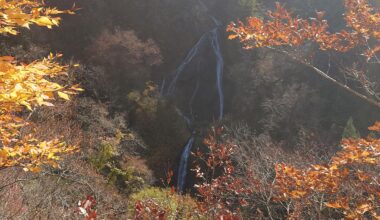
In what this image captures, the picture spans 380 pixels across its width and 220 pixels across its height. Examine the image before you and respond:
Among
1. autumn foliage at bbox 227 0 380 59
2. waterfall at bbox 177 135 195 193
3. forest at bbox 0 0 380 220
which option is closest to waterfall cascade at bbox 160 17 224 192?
waterfall at bbox 177 135 195 193

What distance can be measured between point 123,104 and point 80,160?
821cm

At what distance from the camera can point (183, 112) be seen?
81.7ft

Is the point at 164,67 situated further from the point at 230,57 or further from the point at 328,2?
the point at 328,2

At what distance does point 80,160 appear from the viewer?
39.2ft

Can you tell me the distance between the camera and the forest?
19.4 ft

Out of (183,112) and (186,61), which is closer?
(183,112)

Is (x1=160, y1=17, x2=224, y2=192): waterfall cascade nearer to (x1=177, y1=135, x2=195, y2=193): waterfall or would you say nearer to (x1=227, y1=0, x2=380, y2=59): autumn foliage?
(x1=177, y1=135, x2=195, y2=193): waterfall

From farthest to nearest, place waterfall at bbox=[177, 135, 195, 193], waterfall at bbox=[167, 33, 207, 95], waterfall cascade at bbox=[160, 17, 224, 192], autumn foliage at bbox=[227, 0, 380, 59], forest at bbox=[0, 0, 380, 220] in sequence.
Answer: waterfall at bbox=[167, 33, 207, 95]
waterfall cascade at bbox=[160, 17, 224, 192]
waterfall at bbox=[177, 135, 195, 193]
forest at bbox=[0, 0, 380, 220]
autumn foliage at bbox=[227, 0, 380, 59]

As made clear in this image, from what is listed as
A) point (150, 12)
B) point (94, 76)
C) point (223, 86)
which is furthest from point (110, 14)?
point (223, 86)

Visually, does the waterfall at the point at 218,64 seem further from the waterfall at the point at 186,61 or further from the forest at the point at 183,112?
the waterfall at the point at 186,61

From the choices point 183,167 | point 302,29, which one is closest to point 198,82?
point 183,167

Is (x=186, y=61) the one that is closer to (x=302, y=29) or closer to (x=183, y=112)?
(x=183, y=112)

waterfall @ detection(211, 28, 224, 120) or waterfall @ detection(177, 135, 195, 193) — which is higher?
waterfall @ detection(211, 28, 224, 120)

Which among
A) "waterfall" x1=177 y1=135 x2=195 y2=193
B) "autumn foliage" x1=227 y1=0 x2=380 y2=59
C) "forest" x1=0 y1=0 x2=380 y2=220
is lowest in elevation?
"waterfall" x1=177 y1=135 x2=195 y2=193
